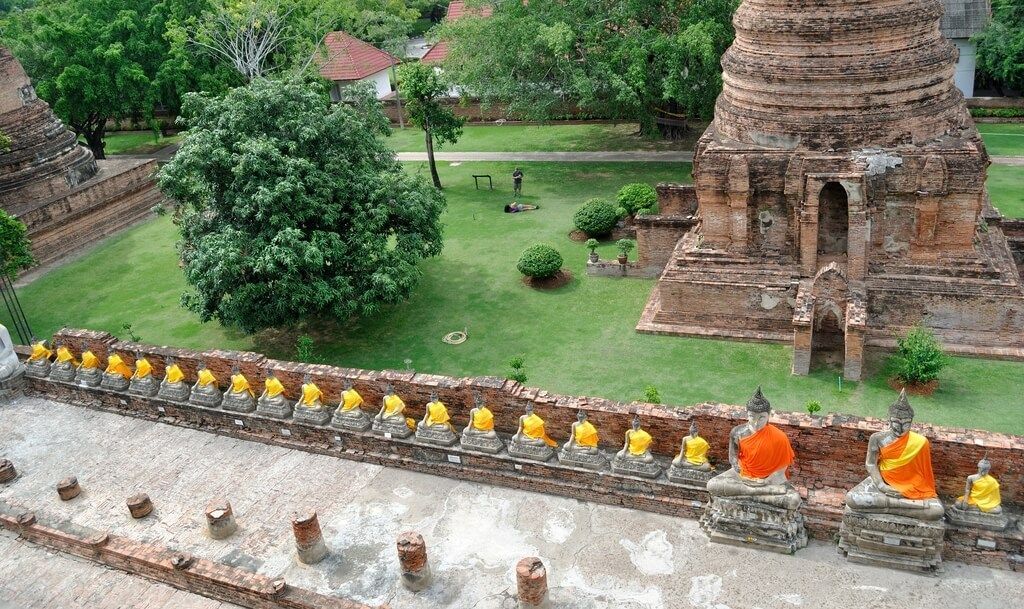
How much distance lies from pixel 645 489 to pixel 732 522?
1.40 m

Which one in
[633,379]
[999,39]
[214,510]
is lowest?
[633,379]

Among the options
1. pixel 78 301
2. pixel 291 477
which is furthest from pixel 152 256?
pixel 291 477

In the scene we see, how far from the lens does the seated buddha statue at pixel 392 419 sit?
48.6 ft

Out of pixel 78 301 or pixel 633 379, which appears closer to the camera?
pixel 633 379

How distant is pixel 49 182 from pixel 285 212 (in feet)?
53.8

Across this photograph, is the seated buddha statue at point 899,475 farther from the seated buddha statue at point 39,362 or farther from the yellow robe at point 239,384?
the seated buddha statue at point 39,362

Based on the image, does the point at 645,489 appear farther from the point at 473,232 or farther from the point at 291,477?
the point at 473,232

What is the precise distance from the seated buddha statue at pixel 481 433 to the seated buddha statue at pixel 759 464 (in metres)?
3.58

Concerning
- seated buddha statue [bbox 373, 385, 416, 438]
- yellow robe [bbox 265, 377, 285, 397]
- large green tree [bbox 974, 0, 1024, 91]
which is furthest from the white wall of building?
yellow robe [bbox 265, 377, 285, 397]

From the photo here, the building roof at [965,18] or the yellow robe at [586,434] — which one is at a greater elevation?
the building roof at [965,18]

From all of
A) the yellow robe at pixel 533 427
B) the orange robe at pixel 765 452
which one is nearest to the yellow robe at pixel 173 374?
the yellow robe at pixel 533 427

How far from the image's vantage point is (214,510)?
13688mm

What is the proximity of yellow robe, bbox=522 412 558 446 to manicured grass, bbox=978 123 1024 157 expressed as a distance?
24.5 metres

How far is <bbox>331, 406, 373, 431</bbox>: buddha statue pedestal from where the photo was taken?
15.2 metres
